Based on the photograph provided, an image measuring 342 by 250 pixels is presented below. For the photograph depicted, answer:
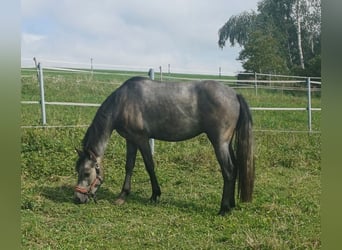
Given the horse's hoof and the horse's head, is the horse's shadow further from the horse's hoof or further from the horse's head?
the horse's head

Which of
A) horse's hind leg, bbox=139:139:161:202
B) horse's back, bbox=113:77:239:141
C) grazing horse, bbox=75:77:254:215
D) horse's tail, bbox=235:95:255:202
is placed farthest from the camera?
horse's hind leg, bbox=139:139:161:202

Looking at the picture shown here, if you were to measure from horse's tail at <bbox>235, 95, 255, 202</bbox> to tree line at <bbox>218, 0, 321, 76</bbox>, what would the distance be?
69cm

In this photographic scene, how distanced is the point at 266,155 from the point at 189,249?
351cm

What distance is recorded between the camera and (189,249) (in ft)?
9.83

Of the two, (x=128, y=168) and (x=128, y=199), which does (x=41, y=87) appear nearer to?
(x=128, y=168)

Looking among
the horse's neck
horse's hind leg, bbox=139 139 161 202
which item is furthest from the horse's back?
the horse's neck

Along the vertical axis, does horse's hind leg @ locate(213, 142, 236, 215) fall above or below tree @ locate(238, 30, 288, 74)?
below

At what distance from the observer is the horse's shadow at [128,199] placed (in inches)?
166

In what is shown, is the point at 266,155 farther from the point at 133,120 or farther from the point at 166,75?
the point at 133,120

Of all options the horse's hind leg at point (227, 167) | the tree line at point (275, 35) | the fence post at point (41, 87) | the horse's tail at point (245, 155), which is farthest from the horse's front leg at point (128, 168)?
the fence post at point (41, 87)

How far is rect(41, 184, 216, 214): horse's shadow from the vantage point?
4225mm

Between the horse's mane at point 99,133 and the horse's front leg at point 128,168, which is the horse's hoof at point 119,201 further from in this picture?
the horse's mane at point 99,133

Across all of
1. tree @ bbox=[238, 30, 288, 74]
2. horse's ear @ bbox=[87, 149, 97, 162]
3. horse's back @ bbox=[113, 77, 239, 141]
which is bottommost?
horse's ear @ bbox=[87, 149, 97, 162]
